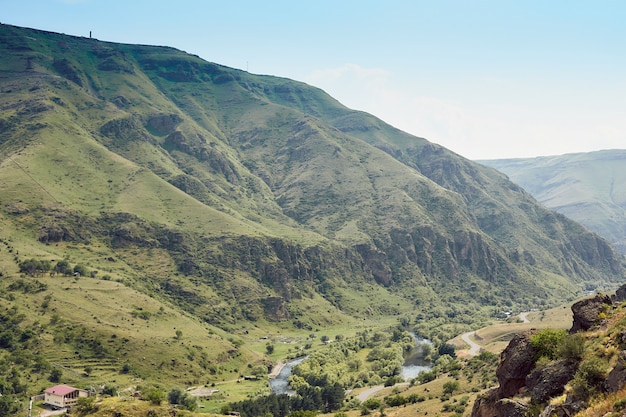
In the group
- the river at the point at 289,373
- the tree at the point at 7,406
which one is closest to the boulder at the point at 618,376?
the tree at the point at 7,406

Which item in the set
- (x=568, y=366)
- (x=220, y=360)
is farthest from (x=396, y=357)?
(x=568, y=366)

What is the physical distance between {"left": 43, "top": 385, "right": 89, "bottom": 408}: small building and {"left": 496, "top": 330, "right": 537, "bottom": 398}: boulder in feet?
381

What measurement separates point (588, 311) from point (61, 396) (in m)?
125

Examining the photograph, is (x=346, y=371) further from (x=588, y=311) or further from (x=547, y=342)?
(x=547, y=342)

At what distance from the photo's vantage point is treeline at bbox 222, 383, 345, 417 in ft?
435

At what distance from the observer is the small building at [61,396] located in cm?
13112

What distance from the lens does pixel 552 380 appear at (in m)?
37.8

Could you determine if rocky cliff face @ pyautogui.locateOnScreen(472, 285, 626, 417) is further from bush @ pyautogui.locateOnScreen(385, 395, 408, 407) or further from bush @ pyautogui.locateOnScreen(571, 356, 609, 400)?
bush @ pyautogui.locateOnScreen(385, 395, 408, 407)

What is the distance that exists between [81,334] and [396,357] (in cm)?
10831

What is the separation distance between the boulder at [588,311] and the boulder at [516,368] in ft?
15.1

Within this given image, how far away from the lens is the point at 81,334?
17662 cm

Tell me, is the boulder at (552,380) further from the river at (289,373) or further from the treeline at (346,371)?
the river at (289,373)

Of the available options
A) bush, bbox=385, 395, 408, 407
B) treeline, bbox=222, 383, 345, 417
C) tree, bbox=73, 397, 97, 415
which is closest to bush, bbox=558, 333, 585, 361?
bush, bbox=385, 395, 408, 407

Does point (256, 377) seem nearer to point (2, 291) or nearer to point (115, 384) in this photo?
point (115, 384)
